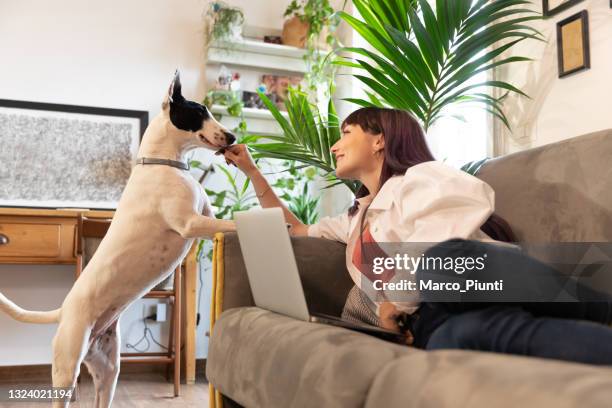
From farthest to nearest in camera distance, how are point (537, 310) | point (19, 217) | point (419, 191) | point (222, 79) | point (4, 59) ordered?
1. point (222, 79)
2. point (4, 59)
3. point (19, 217)
4. point (419, 191)
5. point (537, 310)

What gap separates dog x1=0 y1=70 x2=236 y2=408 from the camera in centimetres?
170

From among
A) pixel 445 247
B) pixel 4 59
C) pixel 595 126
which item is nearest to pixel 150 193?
pixel 445 247

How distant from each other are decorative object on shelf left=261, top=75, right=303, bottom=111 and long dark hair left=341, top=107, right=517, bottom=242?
261cm

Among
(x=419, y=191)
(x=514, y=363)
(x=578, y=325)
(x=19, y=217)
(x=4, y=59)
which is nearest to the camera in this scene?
(x=514, y=363)

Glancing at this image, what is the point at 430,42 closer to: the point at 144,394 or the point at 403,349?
the point at 403,349

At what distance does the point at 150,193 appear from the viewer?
179cm

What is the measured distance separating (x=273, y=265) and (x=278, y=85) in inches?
118

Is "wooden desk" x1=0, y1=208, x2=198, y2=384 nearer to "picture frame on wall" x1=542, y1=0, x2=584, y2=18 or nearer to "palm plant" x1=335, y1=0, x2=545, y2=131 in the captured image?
"palm plant" x1=335, y1=0, x2=545, y2=131

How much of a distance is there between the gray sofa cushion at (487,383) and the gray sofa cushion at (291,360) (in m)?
0.07

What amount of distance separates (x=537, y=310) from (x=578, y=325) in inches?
6.5

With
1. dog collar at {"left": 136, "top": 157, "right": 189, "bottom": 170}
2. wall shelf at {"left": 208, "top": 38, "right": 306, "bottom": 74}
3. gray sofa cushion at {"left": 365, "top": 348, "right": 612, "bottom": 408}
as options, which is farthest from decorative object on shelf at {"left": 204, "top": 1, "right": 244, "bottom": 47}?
gray sofa cushion at {"left": 365, "top": 348, "right": 612, "bottom": 408}

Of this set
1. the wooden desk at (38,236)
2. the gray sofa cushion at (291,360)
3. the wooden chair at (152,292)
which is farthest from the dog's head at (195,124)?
the wooden desk at (38,236)

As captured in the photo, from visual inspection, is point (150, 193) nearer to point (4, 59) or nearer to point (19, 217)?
point (19, 217)

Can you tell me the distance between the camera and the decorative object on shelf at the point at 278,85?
161 inches
